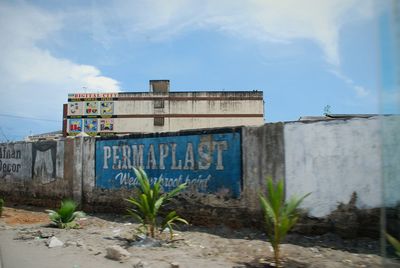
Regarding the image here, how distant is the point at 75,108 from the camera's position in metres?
36.6

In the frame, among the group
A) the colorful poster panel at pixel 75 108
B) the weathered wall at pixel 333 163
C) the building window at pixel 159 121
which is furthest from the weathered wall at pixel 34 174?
the colorful poster panel at pixel 75 108

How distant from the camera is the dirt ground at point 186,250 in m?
5.35

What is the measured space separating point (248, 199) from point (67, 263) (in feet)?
10.4

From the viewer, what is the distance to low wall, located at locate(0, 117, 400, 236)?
19.7 ft

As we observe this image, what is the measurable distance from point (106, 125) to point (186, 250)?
1240 inches

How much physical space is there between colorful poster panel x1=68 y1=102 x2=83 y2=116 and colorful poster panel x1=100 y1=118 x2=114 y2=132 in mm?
2151

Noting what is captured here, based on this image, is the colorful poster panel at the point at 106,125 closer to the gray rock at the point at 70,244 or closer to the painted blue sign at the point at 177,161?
the painted blue sign at the point at 177,161

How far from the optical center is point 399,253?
2.34 meters

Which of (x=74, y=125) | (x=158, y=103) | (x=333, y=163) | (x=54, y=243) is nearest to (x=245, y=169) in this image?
(x=333, y=163)

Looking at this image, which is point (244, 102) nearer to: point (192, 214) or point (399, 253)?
point (192, 214)

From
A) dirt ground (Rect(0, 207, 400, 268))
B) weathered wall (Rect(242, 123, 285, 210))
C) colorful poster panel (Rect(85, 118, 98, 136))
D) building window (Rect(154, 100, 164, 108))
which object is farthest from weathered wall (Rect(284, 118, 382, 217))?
colorful poster panel (Rect(85, 118, 98, 136))

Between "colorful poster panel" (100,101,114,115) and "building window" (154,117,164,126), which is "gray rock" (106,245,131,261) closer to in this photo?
"building window" (154,117,164,126)

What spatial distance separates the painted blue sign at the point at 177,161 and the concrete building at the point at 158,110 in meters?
24.8

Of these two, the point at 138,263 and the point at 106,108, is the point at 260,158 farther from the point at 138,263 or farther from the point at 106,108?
the point at 106,108
